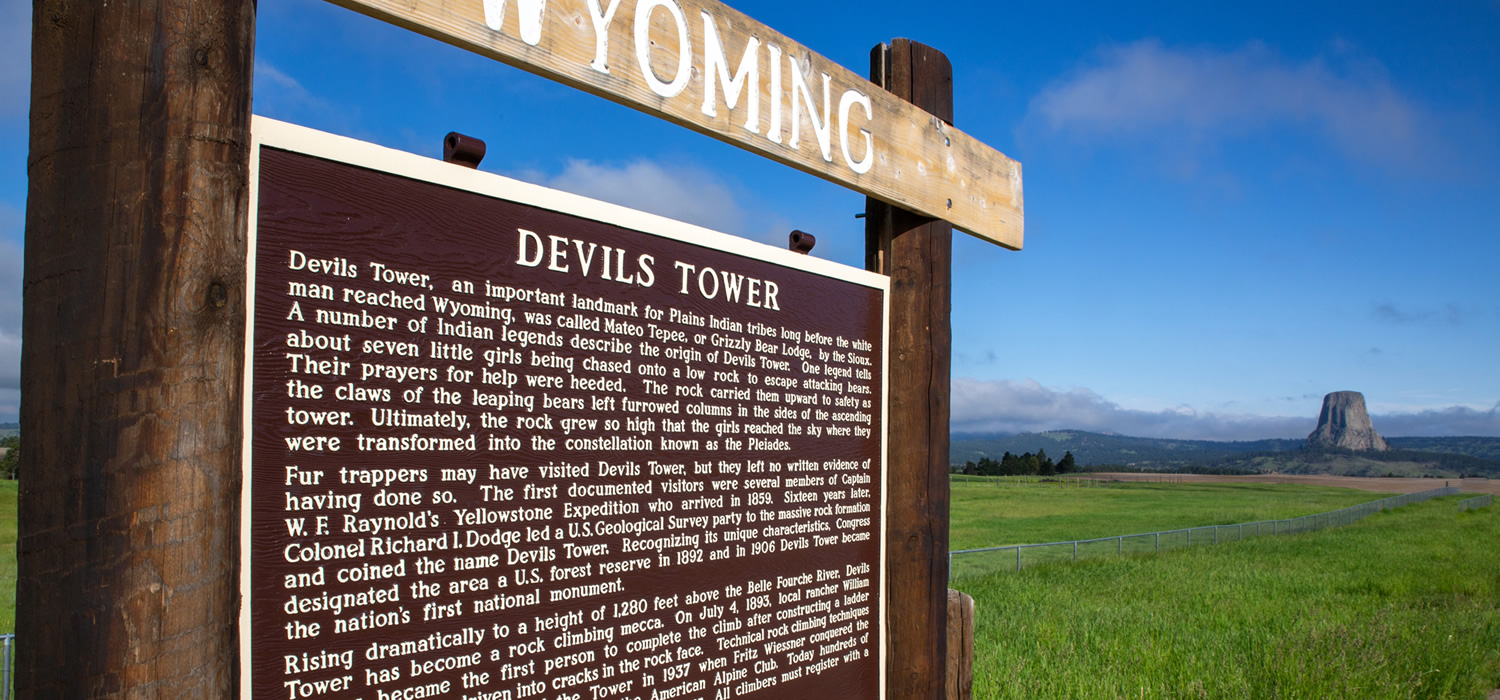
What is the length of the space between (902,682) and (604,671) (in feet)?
5.12

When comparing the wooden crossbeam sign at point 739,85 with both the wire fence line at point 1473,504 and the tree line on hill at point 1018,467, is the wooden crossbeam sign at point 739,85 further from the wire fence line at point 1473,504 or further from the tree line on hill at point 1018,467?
the tree line on hill at point 1018,467

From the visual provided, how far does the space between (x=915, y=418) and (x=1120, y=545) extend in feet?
71.1

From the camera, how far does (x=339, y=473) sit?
70.2 inches

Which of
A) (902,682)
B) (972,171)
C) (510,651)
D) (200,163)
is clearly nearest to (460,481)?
(510,651)

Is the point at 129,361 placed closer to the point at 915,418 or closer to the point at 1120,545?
the point at 915,418

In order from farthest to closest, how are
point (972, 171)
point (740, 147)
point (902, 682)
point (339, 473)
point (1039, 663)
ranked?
point (1039, 663) → point (972, 171) → point (902, 682) → point (740, 147) → point (339, 473)

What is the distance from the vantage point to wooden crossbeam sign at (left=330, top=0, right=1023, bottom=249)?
2.18m

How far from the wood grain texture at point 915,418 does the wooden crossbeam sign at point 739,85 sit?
0.55 feet

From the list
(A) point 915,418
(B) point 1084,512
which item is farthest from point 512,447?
(B) point 1084,512

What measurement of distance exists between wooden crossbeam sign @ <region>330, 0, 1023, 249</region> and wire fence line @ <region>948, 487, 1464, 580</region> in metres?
13.0

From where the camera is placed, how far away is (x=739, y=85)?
276 cm

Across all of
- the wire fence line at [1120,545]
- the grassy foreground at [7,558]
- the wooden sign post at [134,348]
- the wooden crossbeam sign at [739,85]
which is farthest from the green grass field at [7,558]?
the wire fence line at [1120,545]

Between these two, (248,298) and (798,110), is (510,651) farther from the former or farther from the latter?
(798,110)

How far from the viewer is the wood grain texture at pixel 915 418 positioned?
131 inches
